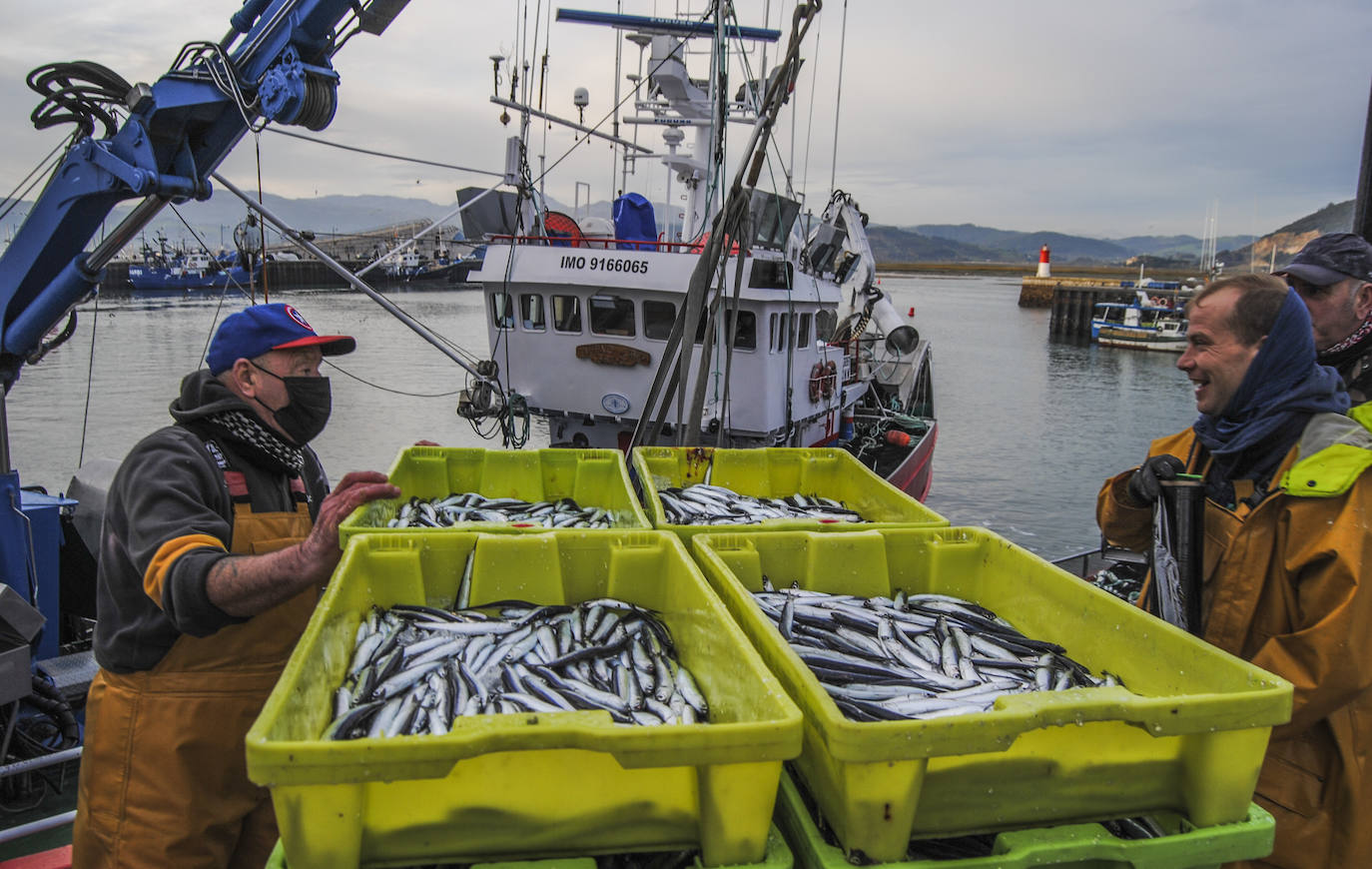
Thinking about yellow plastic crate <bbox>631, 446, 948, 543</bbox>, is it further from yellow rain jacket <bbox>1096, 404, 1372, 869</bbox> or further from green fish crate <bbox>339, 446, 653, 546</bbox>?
yellow rain jacket <bbox>1096, 404, 1372, 869</bbox>

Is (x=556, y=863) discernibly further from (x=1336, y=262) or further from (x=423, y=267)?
(x=423, y=267)

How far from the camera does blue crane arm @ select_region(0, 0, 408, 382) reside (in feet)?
17.7

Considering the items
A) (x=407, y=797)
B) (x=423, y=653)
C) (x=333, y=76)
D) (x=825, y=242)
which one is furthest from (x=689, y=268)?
(x=407, y=797)

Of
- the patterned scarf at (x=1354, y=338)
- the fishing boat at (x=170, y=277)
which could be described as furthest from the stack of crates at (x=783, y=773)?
the fishing boat at (x=170, y=277)

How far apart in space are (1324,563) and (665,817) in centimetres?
185

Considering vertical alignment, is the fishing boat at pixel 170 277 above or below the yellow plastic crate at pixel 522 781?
above

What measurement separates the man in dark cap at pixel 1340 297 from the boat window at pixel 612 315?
371 inches

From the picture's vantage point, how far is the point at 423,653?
93.3 inches

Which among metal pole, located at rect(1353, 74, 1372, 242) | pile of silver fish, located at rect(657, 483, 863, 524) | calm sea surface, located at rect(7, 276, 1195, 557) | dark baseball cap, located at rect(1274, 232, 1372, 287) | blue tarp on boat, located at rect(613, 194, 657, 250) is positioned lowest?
calm sea surface, located at rect(7, 276, 1195, 557)

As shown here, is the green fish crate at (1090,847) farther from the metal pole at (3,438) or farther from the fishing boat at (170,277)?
the fishing boat at (170,277)

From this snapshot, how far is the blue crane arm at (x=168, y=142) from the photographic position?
5.39 m

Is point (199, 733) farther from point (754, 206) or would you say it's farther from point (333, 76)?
point (754, 206)

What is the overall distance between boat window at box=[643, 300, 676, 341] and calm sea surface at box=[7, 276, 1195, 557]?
4563 mm

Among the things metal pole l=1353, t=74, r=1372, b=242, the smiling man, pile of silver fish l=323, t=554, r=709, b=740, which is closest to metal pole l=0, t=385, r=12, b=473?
pile of silver fish l=323, t=554, r=709, b=740
